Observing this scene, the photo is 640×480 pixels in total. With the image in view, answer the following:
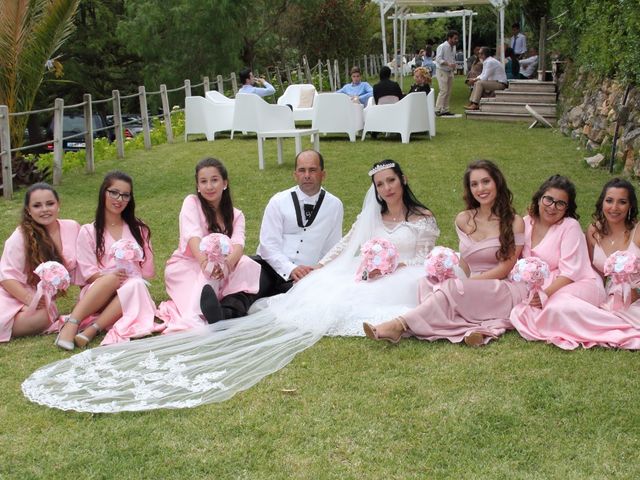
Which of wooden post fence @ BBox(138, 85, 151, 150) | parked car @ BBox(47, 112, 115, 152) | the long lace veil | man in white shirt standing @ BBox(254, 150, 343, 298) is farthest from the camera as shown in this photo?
A: parked car @ BBox(47, 112, 115, 152)

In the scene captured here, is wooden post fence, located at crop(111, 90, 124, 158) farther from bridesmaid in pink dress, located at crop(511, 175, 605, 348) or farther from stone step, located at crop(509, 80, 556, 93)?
bridesmaid in pink dress, located at crop(511, 175, 605, 348)

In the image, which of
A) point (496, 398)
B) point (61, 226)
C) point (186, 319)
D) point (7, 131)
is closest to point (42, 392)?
point (186, 319)

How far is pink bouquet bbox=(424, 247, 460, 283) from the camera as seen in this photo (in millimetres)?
Answer: 5348

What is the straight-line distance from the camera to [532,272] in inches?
207

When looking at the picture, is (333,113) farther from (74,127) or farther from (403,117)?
(74,127)

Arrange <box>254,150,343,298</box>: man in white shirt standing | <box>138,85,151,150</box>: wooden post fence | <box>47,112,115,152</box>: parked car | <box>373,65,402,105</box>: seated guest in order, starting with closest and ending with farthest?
<box>254,150,343,298</box>: man in white shirt standing
<box>373,65,402,105</box>: seated guest
<box>138,85,151,150</box>: wooden post fence
<box>47,112,115,152</box>: parked car

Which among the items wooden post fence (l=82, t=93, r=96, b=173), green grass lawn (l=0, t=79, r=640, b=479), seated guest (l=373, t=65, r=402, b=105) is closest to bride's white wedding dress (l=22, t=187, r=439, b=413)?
green grass lawn (l=0, t=79, r=640, b=479)

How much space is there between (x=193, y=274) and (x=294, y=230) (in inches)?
37.0

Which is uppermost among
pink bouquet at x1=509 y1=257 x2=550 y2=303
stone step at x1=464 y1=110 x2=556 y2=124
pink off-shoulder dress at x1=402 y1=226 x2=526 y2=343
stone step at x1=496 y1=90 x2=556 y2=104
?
stone step at x1=496 y1=90 x2=556 y2=104

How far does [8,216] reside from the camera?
34.4 ft

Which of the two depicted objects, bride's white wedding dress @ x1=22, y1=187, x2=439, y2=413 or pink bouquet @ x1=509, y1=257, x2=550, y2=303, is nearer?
bride's white wedding dress @ x1=22, y1=187, x2=439, y2=413

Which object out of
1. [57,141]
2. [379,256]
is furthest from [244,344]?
[57,141]

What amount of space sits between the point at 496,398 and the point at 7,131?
29.8 ft

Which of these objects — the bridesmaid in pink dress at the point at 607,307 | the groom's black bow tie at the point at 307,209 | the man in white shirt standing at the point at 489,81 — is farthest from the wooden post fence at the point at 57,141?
the man in white shirt standing at the point at 489,81
